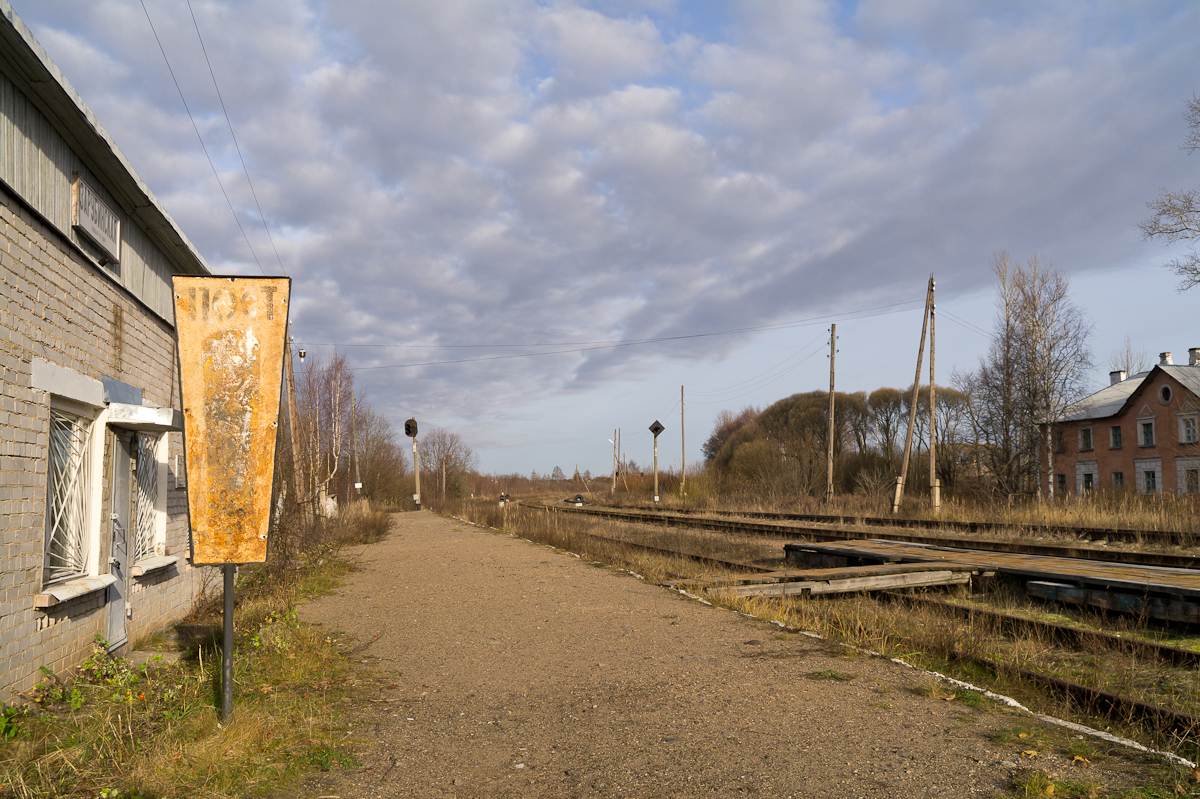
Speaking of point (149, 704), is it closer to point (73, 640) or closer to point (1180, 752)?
point (73, 640)

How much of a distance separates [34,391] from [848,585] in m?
9.49

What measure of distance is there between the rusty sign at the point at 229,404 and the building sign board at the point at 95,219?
251 centimetres

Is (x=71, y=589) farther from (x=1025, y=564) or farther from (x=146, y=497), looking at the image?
(x=1025, y=564)

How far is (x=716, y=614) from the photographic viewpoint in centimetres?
920

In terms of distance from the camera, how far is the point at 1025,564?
444 inches

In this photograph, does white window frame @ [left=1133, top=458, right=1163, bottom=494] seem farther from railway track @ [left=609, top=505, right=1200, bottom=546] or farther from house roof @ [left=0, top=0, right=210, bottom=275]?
house roof @ [left=0, top=0, right=210, bottom=275]

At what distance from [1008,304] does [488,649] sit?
130ft

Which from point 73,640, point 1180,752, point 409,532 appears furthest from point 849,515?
point 73,640

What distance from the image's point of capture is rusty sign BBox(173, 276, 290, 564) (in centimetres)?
482

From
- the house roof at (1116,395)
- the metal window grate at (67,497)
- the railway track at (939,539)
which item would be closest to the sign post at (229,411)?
the metal window grate at (67,497)

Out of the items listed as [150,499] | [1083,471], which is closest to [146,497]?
[150,499]

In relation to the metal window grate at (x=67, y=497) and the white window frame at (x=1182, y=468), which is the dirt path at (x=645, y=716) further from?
the white window frame at (x=1182, y=468)

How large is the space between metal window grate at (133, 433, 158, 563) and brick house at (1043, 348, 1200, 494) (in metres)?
41.3

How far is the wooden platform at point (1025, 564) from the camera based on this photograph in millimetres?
8492
